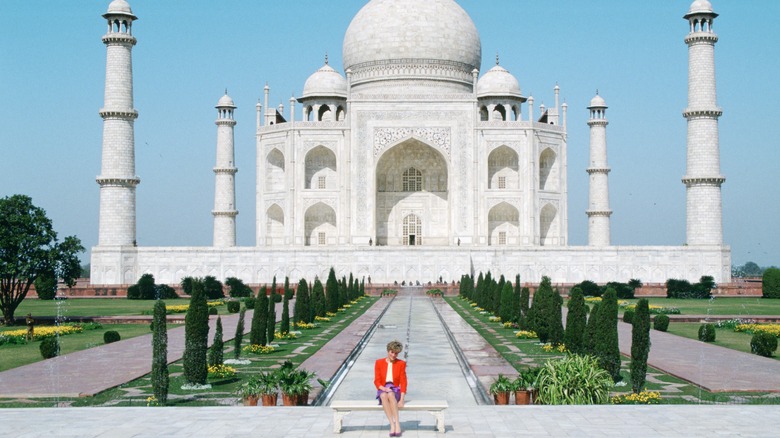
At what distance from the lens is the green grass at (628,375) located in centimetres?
845

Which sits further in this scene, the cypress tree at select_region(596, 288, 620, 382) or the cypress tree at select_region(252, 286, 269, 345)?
the cypress tree at select_region(252, 286, 269, 345)

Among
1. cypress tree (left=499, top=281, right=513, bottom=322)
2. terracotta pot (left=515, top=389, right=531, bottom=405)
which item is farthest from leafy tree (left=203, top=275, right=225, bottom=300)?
terracotta pot (left=515, top=389, right=531, bottom=405)

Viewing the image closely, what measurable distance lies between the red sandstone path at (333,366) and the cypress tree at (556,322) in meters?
0.86

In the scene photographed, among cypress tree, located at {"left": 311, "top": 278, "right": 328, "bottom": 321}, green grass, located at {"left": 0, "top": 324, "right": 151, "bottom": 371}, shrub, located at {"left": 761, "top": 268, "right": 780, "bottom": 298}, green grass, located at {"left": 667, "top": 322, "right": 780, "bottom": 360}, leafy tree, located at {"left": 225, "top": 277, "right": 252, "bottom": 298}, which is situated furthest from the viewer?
leafy tree, located at {"left": 225, "top": 277, "right": 252, "bottom": 298}

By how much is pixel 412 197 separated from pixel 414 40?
19.6ft

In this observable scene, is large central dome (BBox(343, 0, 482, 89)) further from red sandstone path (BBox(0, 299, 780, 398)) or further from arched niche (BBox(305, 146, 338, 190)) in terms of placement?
red sandstone path (BBox(0, 299, 780, 398))

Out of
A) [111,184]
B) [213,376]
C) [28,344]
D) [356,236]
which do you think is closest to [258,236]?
[356,236]

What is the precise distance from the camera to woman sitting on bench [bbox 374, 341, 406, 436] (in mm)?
6457

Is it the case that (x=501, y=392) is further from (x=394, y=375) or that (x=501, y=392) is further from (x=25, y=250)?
(x=25, y=250)

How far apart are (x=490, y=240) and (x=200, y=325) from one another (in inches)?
1004

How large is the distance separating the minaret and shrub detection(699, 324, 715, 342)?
54.5 feet

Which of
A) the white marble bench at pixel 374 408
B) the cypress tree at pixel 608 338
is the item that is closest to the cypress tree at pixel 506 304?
the cypress tree at pixel 608 338

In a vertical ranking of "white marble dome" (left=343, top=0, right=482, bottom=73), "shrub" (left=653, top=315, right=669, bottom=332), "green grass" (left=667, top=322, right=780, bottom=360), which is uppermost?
"white marble dome" (left=343, top=0, right=482, bottom=73)

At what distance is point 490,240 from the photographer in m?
34.1
